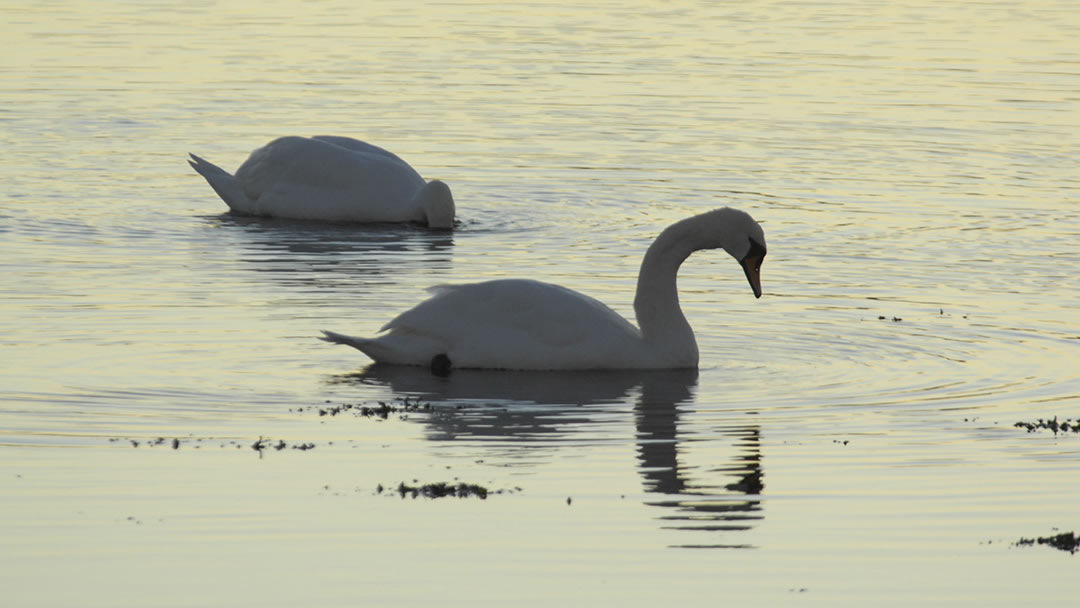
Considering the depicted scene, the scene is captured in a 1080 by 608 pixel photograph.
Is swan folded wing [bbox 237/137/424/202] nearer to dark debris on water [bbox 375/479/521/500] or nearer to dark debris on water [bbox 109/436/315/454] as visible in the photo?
dark debris on water [bbox 109/436/315/454]

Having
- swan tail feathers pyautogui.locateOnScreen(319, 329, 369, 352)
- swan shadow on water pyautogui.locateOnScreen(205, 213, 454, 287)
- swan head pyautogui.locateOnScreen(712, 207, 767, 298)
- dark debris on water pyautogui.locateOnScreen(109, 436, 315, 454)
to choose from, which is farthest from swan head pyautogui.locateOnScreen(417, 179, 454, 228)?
dark debris on water pyautogui.locateOnScreen(109, 436, 315, 454)

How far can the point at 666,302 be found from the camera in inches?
557

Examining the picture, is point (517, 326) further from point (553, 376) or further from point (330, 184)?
point (330, 184)

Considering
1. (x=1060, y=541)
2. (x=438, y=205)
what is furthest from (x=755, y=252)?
(x=438, y=205)

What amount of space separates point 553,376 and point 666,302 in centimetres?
91

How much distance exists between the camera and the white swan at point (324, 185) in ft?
70.9

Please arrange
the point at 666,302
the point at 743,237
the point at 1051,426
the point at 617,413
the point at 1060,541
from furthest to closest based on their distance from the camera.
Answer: the point at 743,237 < the point at 666,302 < the point at 617,413 < the point at 1051,426 < the point at 1060,541

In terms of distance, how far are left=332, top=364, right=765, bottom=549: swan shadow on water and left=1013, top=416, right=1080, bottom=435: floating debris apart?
5.07ft

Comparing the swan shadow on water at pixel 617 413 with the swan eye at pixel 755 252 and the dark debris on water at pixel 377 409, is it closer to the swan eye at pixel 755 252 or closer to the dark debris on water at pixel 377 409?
the dark debris on water at pixel 377 409

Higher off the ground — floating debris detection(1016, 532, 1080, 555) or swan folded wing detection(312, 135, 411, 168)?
swan folded wing detection(312, 135, 411, 168)

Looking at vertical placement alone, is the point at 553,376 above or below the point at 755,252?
below

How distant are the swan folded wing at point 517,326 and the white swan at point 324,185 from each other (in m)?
7.47

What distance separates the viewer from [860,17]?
4772 cm

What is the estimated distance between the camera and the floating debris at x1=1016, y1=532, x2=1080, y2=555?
9.75 metres
